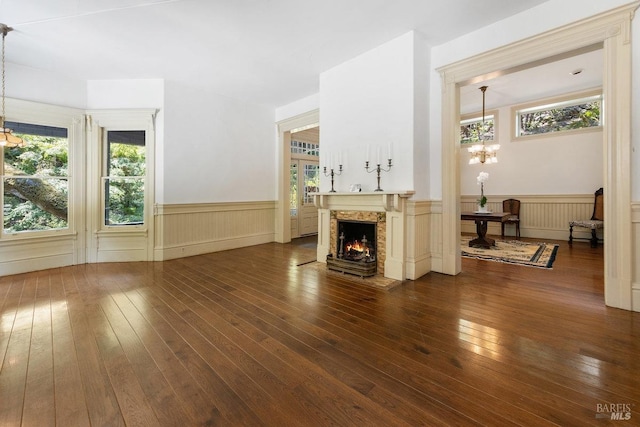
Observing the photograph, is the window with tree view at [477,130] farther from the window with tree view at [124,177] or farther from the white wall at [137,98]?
the window with tree view at [124,177]

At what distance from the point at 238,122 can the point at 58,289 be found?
399 centimetres

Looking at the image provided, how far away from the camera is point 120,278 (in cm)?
370

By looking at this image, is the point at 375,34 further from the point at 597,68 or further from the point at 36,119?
the point at 36,119

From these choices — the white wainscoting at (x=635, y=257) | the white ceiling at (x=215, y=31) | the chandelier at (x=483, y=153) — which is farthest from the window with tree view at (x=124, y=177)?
the chandelier at (x=483, y=153)

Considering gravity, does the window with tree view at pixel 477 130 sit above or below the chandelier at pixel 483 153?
above

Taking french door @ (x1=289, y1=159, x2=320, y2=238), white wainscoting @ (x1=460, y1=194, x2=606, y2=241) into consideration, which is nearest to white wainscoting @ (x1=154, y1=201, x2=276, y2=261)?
french door @ (x1=289, y1=159, x2=320, y2=238)

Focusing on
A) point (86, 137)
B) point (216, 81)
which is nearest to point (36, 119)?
point (86, 137)

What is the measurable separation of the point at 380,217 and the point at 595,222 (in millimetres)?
4606

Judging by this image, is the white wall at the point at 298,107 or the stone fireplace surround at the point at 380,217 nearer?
the stone fireplace surround at the point at 380,217

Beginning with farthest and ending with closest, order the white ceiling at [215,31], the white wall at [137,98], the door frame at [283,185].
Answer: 1. the door frame at [283,185]
2. the white wall at [137,98]
3. the white ceiling at [215,31]

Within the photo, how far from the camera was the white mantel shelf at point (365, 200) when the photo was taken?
3.40m

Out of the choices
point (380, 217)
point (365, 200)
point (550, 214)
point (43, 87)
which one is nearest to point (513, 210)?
point (550, 214)


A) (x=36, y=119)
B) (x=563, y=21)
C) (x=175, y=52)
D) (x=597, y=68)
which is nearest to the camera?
(x=563, y=21)

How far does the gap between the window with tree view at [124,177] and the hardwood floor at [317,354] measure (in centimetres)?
160
